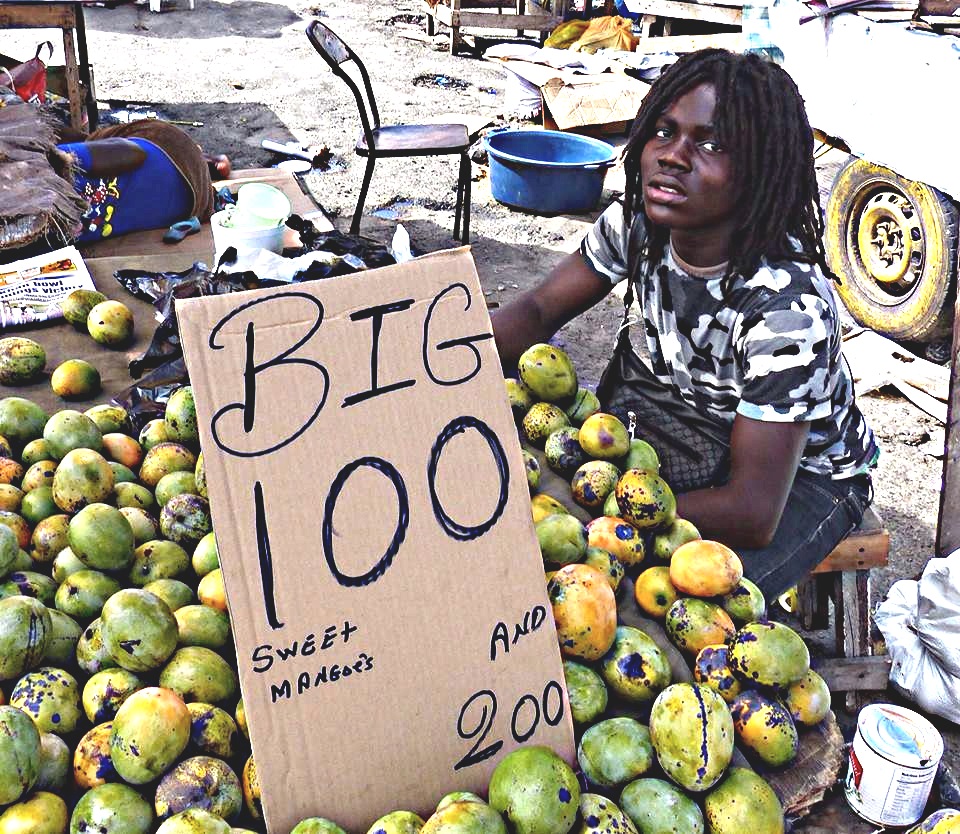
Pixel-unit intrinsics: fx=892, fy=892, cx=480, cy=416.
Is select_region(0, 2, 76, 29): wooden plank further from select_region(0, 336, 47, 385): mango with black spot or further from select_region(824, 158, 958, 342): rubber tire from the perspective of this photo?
select_region(824, 158, 958, 342): rubber tire

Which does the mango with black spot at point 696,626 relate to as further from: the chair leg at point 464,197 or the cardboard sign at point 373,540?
the chair leg at point 464,197

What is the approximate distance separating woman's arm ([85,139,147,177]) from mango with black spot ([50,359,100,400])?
1.58 metres

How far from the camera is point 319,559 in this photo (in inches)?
44.8

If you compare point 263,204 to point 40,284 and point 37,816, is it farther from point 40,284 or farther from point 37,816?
point 37,816

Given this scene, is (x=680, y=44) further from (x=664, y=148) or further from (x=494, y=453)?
(x=494, y=453)

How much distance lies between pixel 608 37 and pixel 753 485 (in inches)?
346

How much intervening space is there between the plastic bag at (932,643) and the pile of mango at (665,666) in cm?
148

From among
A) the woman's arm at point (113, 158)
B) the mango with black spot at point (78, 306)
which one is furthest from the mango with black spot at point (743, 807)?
the woman's arm at point (113, 158)

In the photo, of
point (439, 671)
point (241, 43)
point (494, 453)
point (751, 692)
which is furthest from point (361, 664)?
point (241, 43)

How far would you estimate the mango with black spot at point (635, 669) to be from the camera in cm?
139

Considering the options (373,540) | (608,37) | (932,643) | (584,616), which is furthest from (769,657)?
(608,37)

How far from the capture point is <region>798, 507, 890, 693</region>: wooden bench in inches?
99.4

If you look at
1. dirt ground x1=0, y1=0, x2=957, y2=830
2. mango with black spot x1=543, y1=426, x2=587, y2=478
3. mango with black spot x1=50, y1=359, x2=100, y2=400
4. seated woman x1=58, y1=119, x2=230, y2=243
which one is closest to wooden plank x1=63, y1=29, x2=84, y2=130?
dirt ground x1=0, y1=0, x2=957, y2=830

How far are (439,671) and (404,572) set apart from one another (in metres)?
0.15
